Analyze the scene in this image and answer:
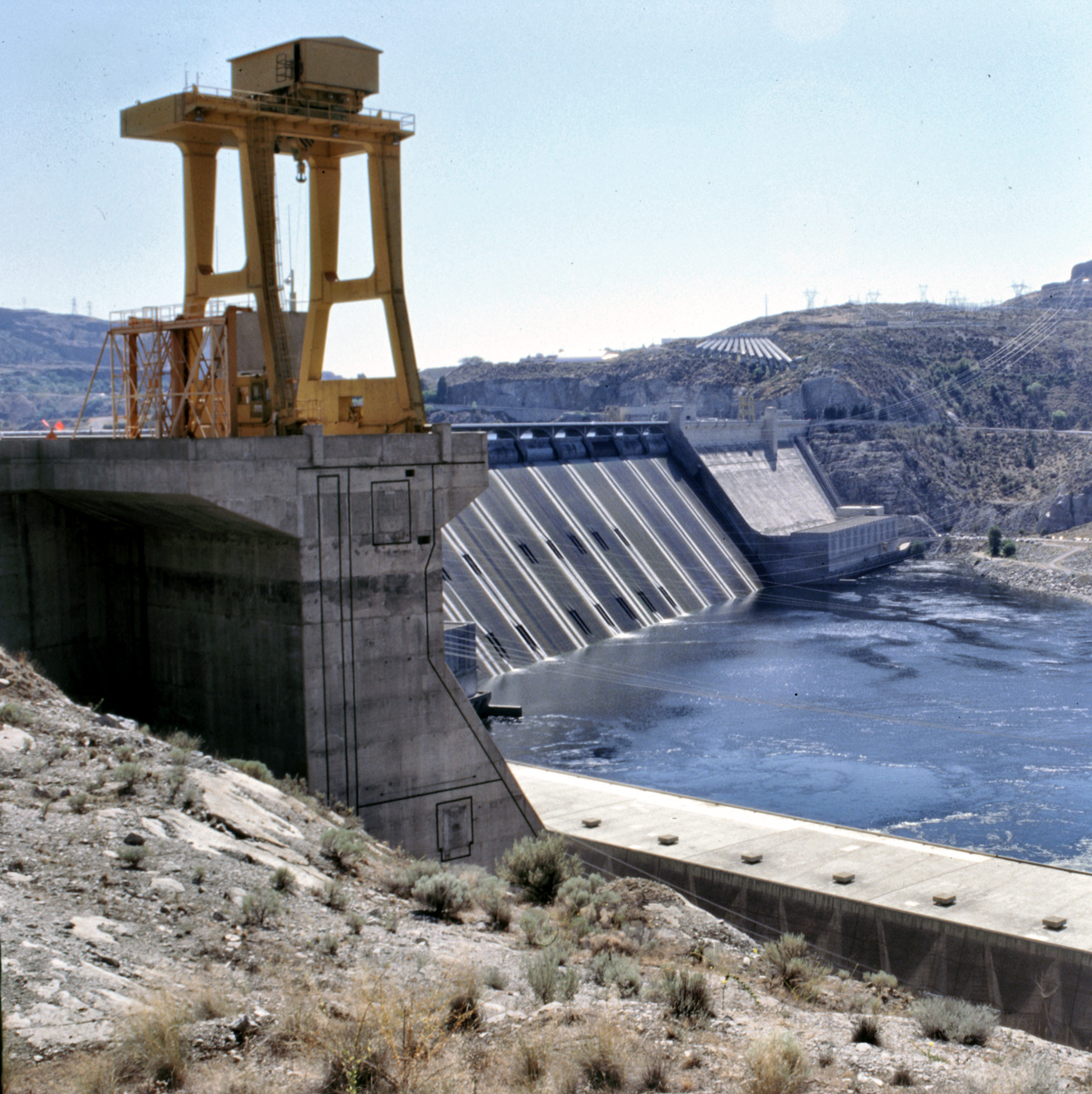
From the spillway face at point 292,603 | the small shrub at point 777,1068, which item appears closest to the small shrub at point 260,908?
the small shrub at point 777,1068

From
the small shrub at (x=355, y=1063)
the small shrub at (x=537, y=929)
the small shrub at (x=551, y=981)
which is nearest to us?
the small shrub at (x=355, y=1063)

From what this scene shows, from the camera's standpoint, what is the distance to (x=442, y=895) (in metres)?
10.1

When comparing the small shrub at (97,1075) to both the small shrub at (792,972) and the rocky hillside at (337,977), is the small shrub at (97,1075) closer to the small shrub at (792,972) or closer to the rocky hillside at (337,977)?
the rocky hillside at (337,977)

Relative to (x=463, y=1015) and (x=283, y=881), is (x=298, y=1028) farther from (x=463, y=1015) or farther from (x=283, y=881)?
(x=283, y=881)

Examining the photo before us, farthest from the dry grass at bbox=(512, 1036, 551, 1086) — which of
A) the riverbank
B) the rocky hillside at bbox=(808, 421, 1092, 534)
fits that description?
the rocky hillside at bbox=(808, 421, 1092, 534)

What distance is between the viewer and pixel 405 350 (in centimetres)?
1636

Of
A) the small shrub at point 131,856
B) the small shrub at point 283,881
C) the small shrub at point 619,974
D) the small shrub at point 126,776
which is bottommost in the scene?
the small shrub at point 619,974

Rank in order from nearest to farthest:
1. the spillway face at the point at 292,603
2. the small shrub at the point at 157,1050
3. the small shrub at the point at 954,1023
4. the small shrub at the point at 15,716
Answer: the small shrub at the point at 157,1050
the small shrub at the point at 954,1023
the small shrub at the point at 15,716
the spillway face at the point at 292,603

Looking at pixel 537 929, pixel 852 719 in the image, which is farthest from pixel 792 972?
pixel 852 719

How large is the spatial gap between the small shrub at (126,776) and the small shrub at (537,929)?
10.8 feet

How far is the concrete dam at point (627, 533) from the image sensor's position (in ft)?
131

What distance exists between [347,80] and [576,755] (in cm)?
1675

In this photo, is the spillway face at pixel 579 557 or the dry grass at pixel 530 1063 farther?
the spillway face at pixel 579 557

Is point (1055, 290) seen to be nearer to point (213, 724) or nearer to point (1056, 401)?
point (1056, 401)
